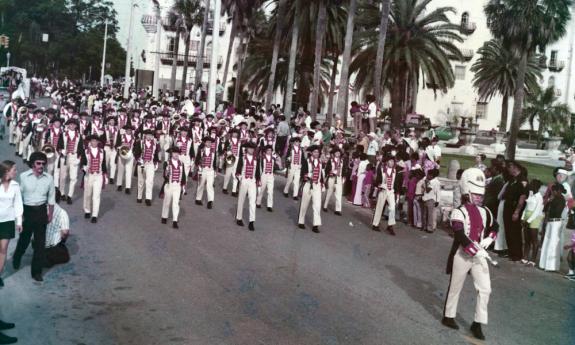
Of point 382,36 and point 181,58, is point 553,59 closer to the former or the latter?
point 181,58

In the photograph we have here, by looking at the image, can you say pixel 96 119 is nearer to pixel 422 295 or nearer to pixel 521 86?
pixel 422 295

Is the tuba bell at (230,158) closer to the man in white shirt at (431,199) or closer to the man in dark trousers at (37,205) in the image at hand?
the man in white shirt at (431,199)

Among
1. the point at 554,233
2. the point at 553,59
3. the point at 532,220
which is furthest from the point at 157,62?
the point at 554,233

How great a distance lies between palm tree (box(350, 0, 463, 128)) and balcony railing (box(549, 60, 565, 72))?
3767 centimetres

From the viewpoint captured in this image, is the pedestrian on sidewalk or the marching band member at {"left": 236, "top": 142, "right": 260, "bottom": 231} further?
the marching band member at {"left": 236, "top": 142, "right": 260, "bottom": 231}

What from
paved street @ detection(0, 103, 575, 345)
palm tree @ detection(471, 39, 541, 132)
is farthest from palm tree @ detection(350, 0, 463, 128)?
palm tree @ detection(471, 39, 541, 132)

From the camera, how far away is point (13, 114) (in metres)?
28.3

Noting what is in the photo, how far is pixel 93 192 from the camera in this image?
50.0 ft

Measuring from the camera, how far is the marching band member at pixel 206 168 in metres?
18.1

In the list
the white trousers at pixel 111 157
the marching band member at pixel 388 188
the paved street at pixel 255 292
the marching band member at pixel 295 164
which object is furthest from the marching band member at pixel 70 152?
the marching band member at pixel 388 188

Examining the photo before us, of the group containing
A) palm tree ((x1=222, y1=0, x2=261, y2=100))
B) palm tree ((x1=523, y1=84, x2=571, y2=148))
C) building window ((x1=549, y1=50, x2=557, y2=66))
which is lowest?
palm tree ((x1=523, y1=84, x2=571, y2=148))

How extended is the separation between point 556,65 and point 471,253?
64.1 m

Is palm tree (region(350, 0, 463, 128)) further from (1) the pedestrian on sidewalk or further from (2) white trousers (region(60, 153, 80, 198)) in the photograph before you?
(1) the pedestrian on sidewalk

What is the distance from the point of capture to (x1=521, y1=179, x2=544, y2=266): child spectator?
14.9 m
